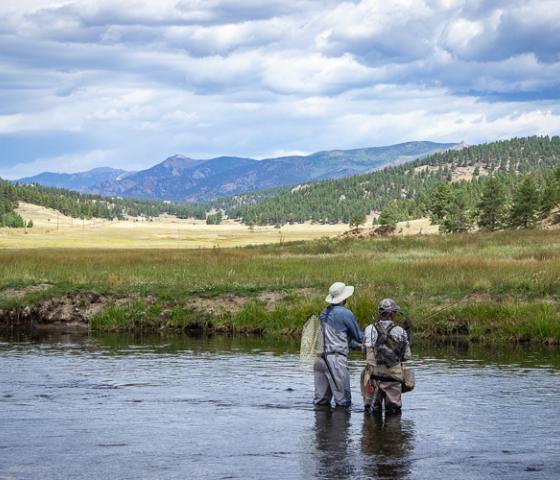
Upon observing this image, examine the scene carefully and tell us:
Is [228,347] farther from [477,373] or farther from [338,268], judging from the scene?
[338,268]

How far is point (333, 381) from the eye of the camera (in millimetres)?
14422

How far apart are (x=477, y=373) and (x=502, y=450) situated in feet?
22.2

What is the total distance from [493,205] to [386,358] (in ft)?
379

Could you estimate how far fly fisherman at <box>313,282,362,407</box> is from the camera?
14.2 metres

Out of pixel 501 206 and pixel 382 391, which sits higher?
pixel 501 206

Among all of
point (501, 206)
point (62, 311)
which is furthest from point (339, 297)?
point (501, 206)

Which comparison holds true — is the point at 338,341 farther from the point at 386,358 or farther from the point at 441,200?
the point at 441,200

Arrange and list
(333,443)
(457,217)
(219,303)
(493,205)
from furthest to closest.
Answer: (457,217) → (493,205) → (219,303) → (333,443)

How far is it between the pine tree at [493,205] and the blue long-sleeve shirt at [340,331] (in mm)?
111090

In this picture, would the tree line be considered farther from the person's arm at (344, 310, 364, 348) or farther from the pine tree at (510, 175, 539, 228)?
the person's arm at (344, 310, 364, 348)

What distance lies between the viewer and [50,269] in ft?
121

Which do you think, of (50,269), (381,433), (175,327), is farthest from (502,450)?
(50,269)

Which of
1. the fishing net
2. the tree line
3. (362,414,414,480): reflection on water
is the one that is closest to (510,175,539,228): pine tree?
the tree line

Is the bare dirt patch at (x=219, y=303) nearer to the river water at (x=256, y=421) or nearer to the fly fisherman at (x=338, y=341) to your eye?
the river water at (x=256, y=421)
